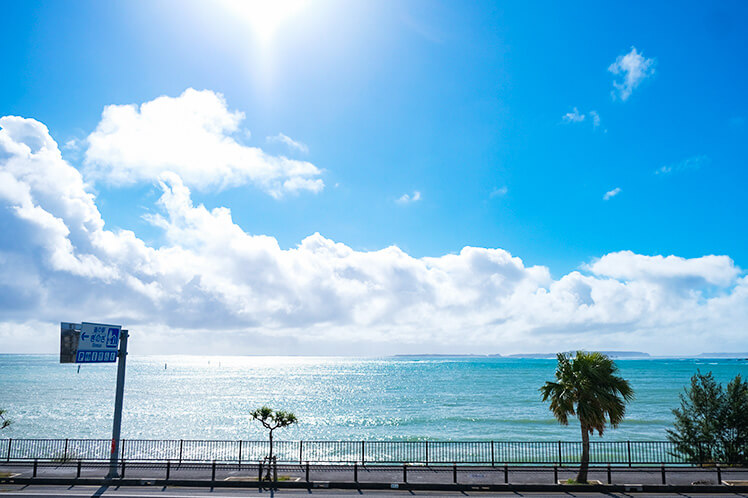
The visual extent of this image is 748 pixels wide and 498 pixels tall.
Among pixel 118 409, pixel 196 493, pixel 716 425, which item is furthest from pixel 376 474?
pixel 716 425

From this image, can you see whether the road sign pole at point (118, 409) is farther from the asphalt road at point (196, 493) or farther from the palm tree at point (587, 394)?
the palm tree at point (587, 394)

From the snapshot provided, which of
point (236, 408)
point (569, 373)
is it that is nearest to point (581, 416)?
point (569, 373)

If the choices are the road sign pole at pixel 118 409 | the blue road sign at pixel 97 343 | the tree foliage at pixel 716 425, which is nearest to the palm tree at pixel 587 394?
the tree foliage at pixel 716 425

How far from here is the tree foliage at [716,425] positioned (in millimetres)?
28656

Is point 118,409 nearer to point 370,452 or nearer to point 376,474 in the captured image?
point 376,474

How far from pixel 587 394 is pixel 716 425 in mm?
11759

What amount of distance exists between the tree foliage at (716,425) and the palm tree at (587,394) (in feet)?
26.8

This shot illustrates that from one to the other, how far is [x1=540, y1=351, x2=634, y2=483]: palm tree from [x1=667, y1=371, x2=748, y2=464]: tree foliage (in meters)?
8.17

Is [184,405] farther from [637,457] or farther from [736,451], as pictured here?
[736,451]

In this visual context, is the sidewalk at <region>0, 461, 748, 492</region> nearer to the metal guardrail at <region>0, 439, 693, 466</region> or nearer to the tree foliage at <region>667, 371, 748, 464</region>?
the tree foliage at <region>667, 371, 748, 464</region>

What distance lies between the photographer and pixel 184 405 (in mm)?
89750

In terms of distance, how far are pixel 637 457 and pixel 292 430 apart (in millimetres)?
37428

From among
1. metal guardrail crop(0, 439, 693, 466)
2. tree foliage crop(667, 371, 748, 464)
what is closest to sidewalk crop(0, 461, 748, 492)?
tree foliage crop(667, 371, 748, 464)

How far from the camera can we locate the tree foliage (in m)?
28.7
